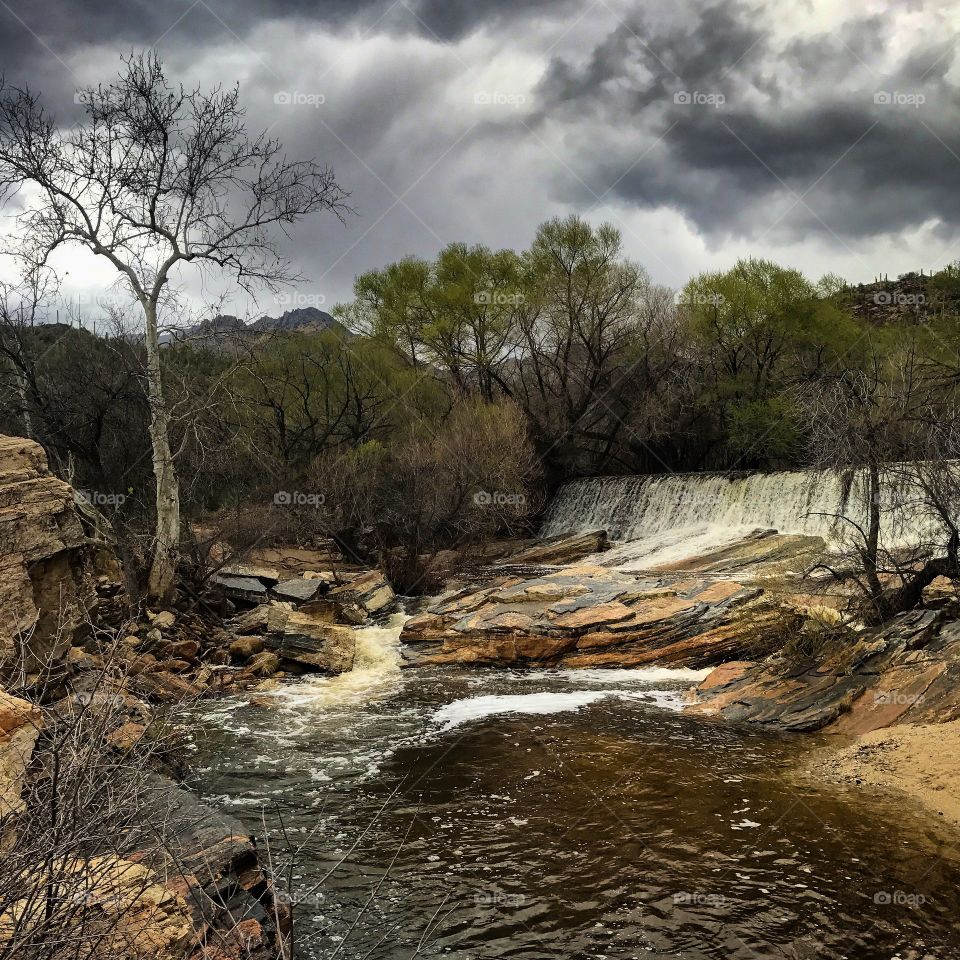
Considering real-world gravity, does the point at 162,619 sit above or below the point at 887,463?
below

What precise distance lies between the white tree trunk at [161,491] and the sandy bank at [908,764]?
9368 millimetres

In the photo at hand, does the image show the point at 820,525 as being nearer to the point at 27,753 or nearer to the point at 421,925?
the point at 421,925

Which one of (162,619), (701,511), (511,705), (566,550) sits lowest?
(511,705)

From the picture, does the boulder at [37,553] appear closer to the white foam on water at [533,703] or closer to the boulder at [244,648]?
the boulder at [244,648]

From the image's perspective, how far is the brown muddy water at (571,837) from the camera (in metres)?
4.22

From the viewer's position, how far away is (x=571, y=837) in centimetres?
540

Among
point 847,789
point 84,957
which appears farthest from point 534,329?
point 84,957

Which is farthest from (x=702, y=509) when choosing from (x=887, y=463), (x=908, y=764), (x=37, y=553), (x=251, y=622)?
(x=37, y=553)

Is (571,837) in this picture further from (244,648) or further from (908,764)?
(244,648)

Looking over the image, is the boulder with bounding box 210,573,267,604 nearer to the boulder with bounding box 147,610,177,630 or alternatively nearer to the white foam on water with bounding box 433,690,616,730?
the boulder with bounding box 147,610,177,630

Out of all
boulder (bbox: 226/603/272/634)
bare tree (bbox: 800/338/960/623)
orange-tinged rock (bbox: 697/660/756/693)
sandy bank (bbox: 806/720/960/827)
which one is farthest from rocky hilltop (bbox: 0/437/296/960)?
bare tree (bbox: 800/338/960/623)

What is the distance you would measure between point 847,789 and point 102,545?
9.71 m

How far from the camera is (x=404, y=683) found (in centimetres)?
1011

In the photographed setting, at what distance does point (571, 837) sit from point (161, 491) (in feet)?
28.6
